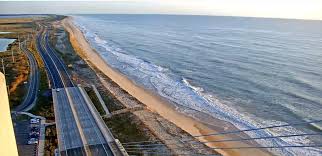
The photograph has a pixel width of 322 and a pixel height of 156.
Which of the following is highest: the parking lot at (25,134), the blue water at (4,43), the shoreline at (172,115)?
the blue water at (4,43)

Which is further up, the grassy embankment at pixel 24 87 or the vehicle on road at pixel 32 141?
the grassy embankment at pixel 24 87

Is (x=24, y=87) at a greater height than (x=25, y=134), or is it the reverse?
(x=24, y=87)

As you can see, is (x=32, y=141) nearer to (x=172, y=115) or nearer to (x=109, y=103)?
(x=109, y=103)

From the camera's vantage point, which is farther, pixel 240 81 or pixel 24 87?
pixel 240 81

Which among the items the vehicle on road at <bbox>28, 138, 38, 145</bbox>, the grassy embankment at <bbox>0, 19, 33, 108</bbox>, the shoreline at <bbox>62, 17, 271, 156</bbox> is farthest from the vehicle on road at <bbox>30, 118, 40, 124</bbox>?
the shoreline at <bbox>62, 17, 271, 156</bbox>

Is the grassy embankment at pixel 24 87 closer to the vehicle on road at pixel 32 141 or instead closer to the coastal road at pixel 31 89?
the coastal road at pixel 31 89

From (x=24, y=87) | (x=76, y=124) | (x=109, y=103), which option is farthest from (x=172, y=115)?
(x=24, y=87)

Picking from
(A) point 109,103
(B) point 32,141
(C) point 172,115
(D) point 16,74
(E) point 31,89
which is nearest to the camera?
(B) point 32,141

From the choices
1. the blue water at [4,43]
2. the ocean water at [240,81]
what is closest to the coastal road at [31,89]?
the ocean water at [240,81]
